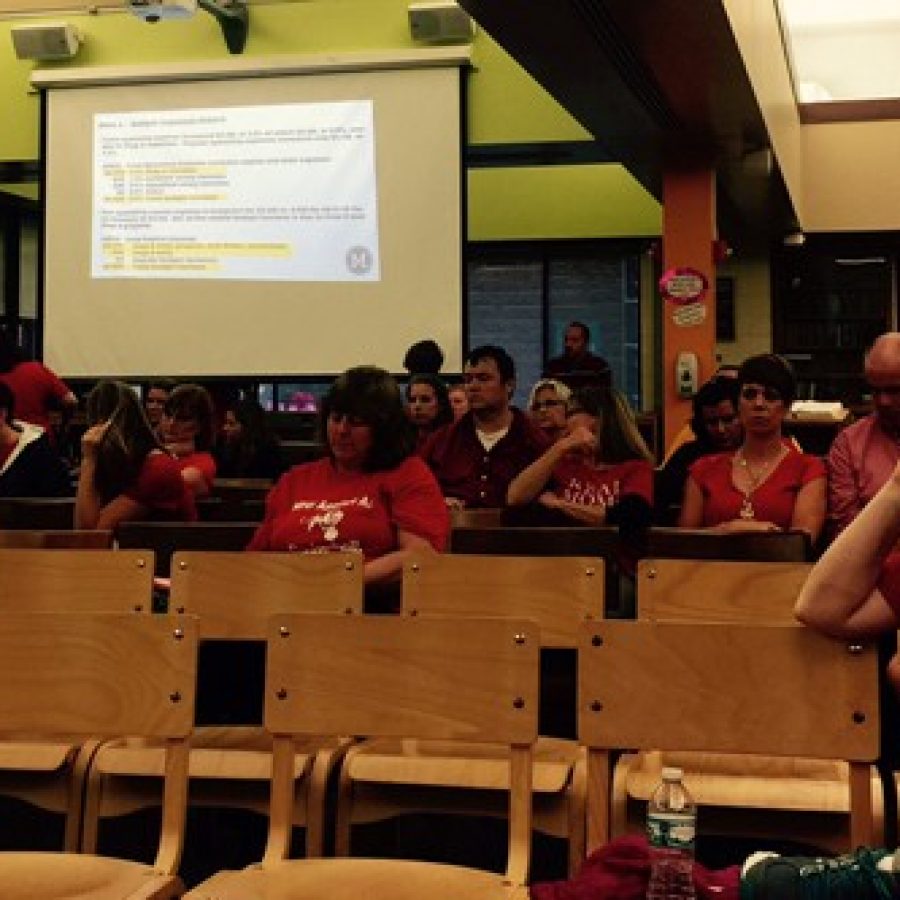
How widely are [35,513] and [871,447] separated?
2.73 metres

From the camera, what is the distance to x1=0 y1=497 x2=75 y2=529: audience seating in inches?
183

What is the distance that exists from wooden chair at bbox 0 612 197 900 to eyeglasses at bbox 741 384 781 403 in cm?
222

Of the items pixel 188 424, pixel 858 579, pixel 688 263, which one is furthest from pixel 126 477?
pixel 688 263

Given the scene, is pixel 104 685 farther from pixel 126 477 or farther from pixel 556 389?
pixel 556 389

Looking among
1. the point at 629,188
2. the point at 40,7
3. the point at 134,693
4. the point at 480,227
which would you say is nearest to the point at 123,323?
the point at 40,7

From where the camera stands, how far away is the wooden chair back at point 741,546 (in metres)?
3.67

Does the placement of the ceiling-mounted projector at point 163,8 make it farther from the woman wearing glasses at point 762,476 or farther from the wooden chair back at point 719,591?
the wooden chair back at point 719,591

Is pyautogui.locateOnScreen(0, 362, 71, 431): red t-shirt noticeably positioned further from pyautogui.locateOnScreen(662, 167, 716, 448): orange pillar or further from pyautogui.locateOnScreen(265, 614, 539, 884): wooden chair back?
pyautogui.locateOnScreen(265, 614, 539, 884): wooden chair back

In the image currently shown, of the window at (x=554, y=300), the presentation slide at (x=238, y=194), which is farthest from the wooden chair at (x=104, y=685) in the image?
the window at (x=554, y=300)

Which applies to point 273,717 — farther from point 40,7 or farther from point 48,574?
point 40,7

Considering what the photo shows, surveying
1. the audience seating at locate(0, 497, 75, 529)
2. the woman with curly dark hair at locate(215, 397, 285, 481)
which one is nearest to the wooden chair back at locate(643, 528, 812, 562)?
the audience seating at locate(0, 497, 75, 529)

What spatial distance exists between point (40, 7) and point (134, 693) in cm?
945

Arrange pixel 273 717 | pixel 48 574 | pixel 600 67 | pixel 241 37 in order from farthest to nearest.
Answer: pixel 241 37
pixel 600 67
pixel 48 574
pixel 273 717

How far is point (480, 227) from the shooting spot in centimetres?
1220
